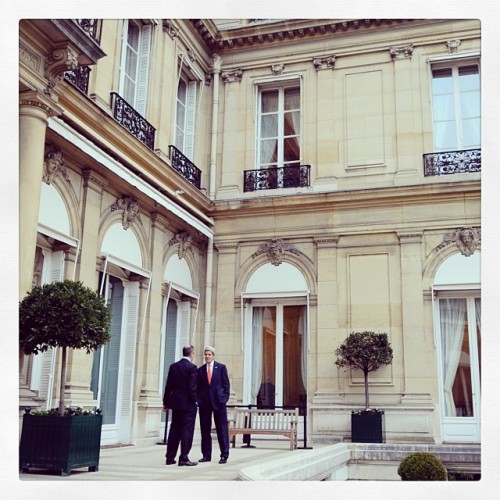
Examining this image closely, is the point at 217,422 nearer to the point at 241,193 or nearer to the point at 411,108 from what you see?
the point at 241,193

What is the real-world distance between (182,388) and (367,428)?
13.9 feet

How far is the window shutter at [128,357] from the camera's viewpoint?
868 centimetres

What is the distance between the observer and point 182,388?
20.6 ft

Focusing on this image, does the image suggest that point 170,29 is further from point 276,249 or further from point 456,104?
point 456,104

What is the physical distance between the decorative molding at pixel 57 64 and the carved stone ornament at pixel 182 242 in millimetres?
4096

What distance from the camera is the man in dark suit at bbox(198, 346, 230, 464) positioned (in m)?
6.68

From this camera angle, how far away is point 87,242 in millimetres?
7965

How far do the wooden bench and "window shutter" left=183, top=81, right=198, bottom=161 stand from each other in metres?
4.17

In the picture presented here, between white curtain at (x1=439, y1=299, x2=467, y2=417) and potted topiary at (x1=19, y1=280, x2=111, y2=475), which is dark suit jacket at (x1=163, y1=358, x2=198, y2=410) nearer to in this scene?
potted topiary at (x1=19, y1=280, x2=111, y2=475)

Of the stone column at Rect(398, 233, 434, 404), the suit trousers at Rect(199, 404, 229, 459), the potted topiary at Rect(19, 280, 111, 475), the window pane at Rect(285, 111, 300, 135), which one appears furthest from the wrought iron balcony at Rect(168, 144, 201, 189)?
the potted topiary at Rect(19, 280, 111, 475)

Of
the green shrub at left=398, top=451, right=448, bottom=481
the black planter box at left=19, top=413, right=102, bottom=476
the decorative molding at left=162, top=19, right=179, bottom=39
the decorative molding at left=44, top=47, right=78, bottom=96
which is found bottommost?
the green shrub at left=398, top=451, right=448, bottom=481

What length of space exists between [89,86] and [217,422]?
13.5ft

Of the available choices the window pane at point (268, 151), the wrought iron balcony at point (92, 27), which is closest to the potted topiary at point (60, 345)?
the wrought iron balcony at point (92, 27)
